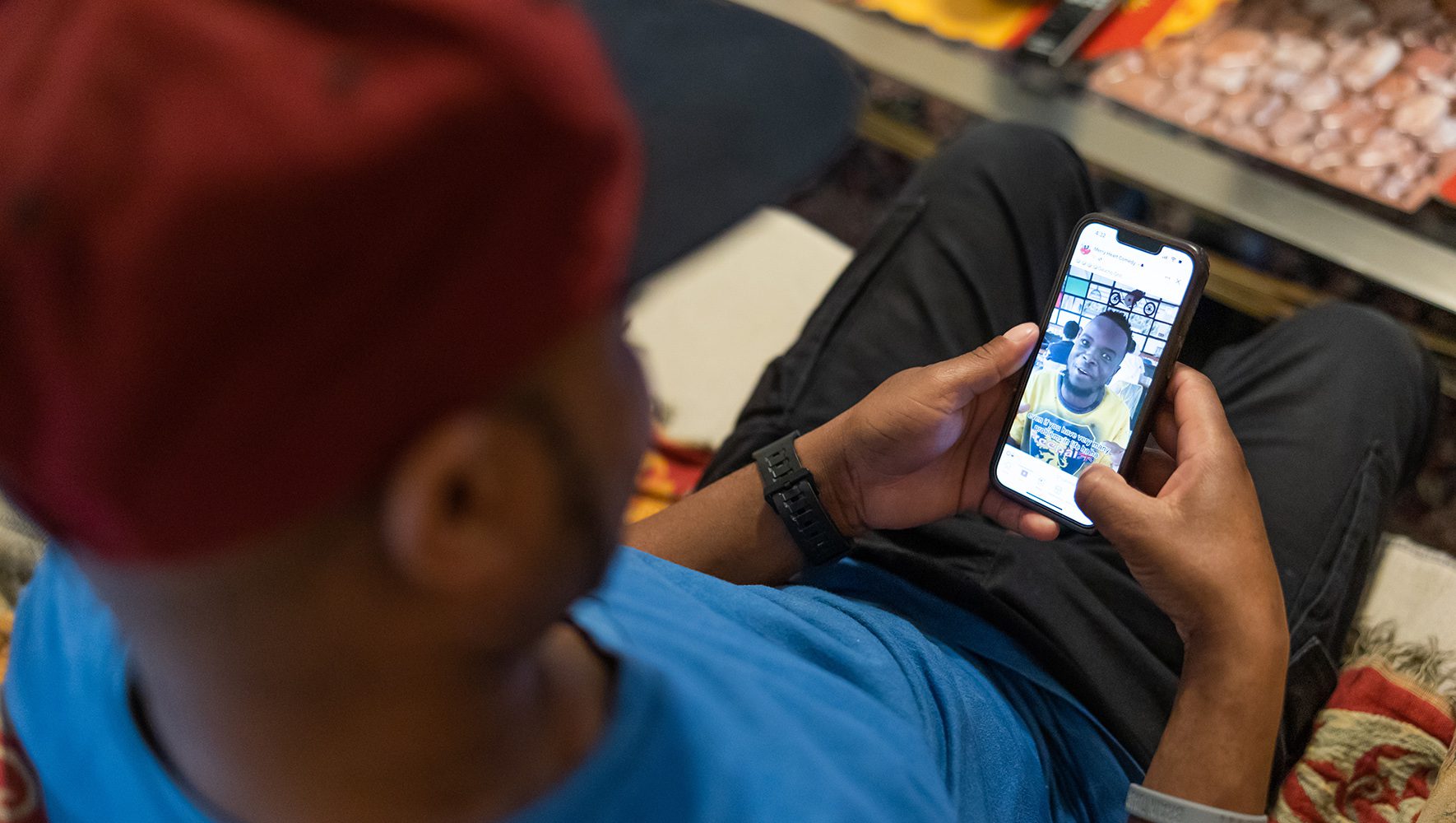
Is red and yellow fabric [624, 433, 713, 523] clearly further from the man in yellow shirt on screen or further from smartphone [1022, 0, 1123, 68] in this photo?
smartphone [1022, 0, 1123, 68]

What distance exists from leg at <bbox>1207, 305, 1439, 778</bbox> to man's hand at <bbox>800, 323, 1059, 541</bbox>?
17 cm

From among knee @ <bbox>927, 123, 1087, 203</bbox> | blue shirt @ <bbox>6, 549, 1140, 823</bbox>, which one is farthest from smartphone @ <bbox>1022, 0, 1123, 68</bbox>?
blue shirt @ <bbox>6, 549, 1140, 823</bbox>

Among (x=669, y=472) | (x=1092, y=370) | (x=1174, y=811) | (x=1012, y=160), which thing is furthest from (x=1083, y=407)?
(x=669, y=472)

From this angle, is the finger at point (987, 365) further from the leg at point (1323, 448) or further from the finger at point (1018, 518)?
the leg at point (1323, 448)

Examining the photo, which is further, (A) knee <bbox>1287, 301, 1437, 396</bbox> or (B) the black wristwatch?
(A) knee <bbox>1287, 301, 1437, 396</bbox>

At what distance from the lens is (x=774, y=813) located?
447mm

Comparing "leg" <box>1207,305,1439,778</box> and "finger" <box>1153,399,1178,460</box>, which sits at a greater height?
"finger" <box>1153,399,1178,460</box>

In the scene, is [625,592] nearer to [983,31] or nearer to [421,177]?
[421,177]

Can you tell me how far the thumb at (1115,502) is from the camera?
0.58 metres

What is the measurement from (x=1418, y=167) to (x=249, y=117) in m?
1.05

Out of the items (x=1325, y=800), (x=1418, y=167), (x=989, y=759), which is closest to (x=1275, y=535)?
(x=1325, y=800)

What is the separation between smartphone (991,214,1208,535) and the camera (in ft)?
1.81

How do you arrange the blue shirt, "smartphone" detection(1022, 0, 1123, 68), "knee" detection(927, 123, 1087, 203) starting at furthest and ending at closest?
1. "smartphone" detection(1022, 0, 1123, 68)
2. "knee" detection(927, 123, 1087, 203)
3. the blue shirt

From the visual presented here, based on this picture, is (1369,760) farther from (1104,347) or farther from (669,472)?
(669,472)
